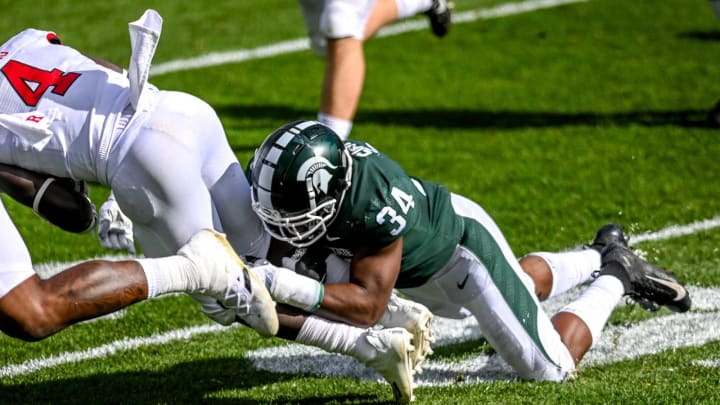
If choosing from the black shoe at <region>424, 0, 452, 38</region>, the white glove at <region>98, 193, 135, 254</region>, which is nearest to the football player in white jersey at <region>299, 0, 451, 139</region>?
the black shoe at <region>424, 0, 452, 38</region>

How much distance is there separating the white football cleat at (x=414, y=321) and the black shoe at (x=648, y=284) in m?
0.95

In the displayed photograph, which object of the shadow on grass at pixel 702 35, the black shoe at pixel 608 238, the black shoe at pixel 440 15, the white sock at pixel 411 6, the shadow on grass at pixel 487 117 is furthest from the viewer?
the shadow on grass at pixel 702 35

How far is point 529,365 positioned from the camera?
3.89 metres

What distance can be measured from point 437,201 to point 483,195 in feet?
7.07

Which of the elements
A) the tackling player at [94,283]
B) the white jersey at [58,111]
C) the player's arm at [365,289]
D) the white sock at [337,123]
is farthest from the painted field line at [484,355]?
the white sock at [337,123]

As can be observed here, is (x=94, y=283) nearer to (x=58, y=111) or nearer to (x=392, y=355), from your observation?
(x=58, y=111)

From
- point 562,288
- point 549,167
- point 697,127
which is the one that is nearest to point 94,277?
point 562,288

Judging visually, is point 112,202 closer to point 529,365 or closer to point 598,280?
point 529,365

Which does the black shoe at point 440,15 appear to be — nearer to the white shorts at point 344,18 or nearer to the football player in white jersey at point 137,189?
the white shorts at point 344,18

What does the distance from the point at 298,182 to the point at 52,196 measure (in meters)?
0.80

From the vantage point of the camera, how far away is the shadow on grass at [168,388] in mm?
3740

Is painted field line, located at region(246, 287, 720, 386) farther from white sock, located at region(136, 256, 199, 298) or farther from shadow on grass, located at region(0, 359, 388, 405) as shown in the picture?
white sock, located at region(136, 256, 199, 298)

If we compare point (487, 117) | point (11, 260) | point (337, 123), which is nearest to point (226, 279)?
point (11, 260)

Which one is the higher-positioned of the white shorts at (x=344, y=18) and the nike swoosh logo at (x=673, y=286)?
the white shorts at (x=344, y=18)
